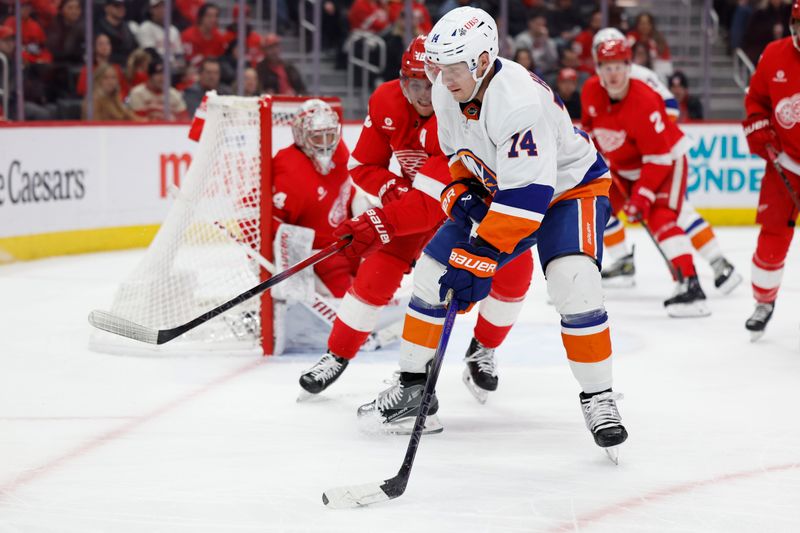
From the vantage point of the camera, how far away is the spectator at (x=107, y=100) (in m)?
6.75

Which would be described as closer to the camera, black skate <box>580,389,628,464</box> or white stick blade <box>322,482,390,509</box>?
white stick blade <box>322,482,390,509</box>

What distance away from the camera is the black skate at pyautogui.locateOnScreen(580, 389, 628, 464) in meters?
2.47

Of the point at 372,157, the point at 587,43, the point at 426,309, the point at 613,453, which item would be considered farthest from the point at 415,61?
the point at 587,43

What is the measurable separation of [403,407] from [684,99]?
5.84 metres

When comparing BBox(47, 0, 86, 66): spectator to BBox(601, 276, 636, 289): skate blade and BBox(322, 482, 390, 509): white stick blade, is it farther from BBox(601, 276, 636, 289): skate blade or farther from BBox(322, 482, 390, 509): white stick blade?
BBox(322, 482, 390, 509): white stick blade

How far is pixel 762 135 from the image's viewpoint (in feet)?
12.6

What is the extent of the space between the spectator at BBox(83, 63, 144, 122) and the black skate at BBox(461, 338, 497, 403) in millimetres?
4161

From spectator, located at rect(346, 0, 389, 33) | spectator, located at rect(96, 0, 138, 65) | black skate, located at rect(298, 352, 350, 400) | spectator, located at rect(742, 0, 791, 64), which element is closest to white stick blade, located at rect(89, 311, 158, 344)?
black skate, located at rect(298, 352, 350, 400)

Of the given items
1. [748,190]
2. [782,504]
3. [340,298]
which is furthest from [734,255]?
[782,504]

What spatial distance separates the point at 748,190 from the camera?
7.53 meters

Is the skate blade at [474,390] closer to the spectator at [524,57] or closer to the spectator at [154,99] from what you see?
the spectator at [154,99]

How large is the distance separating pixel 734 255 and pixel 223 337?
3.59m

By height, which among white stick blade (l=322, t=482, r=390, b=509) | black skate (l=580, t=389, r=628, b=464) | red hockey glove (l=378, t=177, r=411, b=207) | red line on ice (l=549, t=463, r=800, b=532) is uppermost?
red hockey glove (l=378, t=177, r=411, b=207)

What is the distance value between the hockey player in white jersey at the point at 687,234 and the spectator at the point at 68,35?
11.1 ft
